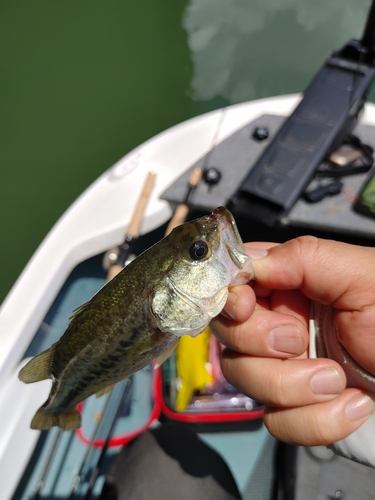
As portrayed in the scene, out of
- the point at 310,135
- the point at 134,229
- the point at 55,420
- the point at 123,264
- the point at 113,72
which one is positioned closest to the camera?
the point at 55,420

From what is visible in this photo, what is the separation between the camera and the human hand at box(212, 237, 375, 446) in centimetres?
138

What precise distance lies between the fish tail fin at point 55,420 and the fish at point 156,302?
0.23 metres

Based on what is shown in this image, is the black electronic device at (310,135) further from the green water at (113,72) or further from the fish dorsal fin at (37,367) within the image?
the green water at (113,72)

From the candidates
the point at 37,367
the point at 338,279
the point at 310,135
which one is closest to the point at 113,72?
the point at 310,135

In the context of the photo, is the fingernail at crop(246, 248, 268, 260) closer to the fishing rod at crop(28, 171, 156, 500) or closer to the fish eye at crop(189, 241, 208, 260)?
the fish eye at crop(189, 241, 208, 260)

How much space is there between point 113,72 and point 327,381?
642 cm

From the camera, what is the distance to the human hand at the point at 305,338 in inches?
54.4

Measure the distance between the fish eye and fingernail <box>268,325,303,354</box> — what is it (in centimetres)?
40

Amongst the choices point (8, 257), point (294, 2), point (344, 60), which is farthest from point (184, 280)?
point (294, 2)

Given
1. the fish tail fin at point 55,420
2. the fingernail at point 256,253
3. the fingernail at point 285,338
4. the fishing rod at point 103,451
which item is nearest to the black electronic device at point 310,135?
the fingernail at point 256,253

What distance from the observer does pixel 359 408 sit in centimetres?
143

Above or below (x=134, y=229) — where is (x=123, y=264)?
below

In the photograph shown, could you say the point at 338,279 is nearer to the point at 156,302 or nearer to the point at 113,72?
the point at 156,302

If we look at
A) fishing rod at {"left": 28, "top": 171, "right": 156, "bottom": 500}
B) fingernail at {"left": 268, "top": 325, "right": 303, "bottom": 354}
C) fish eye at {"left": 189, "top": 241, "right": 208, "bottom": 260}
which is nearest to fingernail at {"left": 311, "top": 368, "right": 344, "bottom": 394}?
fingernail at {"left": 268, "top": 325, "right": 303, "bottom": 354}
